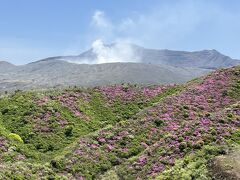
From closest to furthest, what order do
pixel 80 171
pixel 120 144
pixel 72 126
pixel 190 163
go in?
1. pixel 190 163
2. pixel 80 171
3. pixel 120 144
4. pixel 72 126

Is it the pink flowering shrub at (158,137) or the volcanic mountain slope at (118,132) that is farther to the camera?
the pink flowering shrub at (158,137)

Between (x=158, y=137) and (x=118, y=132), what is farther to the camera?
(x=118, y=132)

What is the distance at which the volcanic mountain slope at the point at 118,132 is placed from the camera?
3859cm

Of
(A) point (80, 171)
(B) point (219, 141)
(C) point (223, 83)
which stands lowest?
(A) point (80, 171)

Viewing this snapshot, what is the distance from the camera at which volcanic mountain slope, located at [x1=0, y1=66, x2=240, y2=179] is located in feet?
127

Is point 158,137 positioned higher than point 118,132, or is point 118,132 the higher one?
point 118,132

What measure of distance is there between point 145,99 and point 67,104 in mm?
14006

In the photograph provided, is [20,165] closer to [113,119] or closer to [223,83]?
[113,119]

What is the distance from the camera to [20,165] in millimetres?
37656

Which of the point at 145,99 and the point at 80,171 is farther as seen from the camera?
the point at 145,99

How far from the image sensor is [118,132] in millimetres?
50594

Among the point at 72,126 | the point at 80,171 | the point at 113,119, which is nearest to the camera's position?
the point at 80,171

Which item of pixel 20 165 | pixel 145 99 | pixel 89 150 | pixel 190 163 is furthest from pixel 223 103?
pixel 20 165

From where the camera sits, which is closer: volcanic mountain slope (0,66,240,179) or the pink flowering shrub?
volcanic mountain slope (0,66,240,179)
